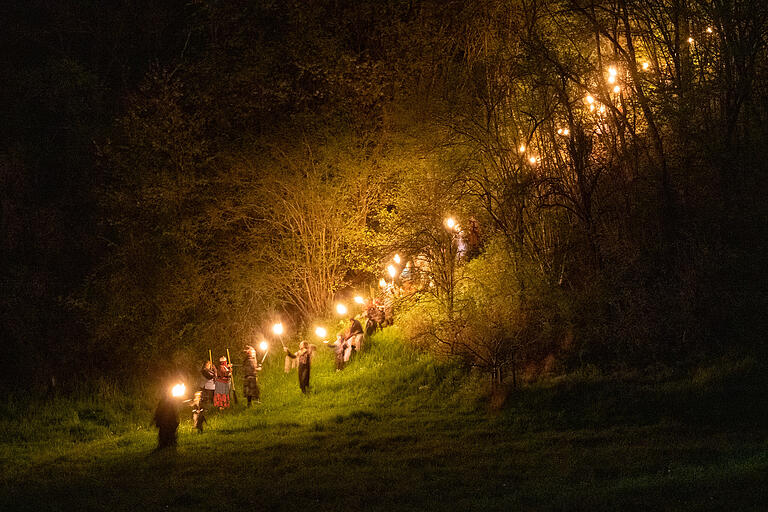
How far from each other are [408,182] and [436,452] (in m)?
11.5

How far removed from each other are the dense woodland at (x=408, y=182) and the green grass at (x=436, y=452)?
148 centimetres

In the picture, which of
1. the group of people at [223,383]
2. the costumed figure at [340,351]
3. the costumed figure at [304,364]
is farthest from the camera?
the costumed figure at [340,351]

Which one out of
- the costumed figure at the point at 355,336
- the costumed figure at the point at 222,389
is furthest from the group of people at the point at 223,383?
the costumed figure at the point at 355,336

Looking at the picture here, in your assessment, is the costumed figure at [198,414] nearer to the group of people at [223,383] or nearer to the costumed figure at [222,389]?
the group of people at [223,383]

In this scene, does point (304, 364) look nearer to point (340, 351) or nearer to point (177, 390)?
point (340, 351)

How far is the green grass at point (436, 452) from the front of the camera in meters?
9.16

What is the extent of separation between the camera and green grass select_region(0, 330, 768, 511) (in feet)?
30.1

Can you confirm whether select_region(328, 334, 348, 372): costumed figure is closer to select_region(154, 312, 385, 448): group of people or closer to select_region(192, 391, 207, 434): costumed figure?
select_region(154, 312, 385, 448): group of people

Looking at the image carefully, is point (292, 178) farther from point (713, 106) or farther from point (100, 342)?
point (713, 106)

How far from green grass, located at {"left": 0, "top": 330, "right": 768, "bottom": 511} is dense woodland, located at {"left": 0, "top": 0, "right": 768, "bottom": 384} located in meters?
1.48

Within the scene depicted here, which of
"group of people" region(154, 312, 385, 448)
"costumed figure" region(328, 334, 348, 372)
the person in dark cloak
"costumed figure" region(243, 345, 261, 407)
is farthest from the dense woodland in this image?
the person in dark cloak

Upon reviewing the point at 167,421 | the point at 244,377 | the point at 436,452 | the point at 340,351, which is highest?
the point at 340,351

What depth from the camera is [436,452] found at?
12.1 metres

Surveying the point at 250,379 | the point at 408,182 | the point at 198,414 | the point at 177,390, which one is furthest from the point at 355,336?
the point at 177,390
